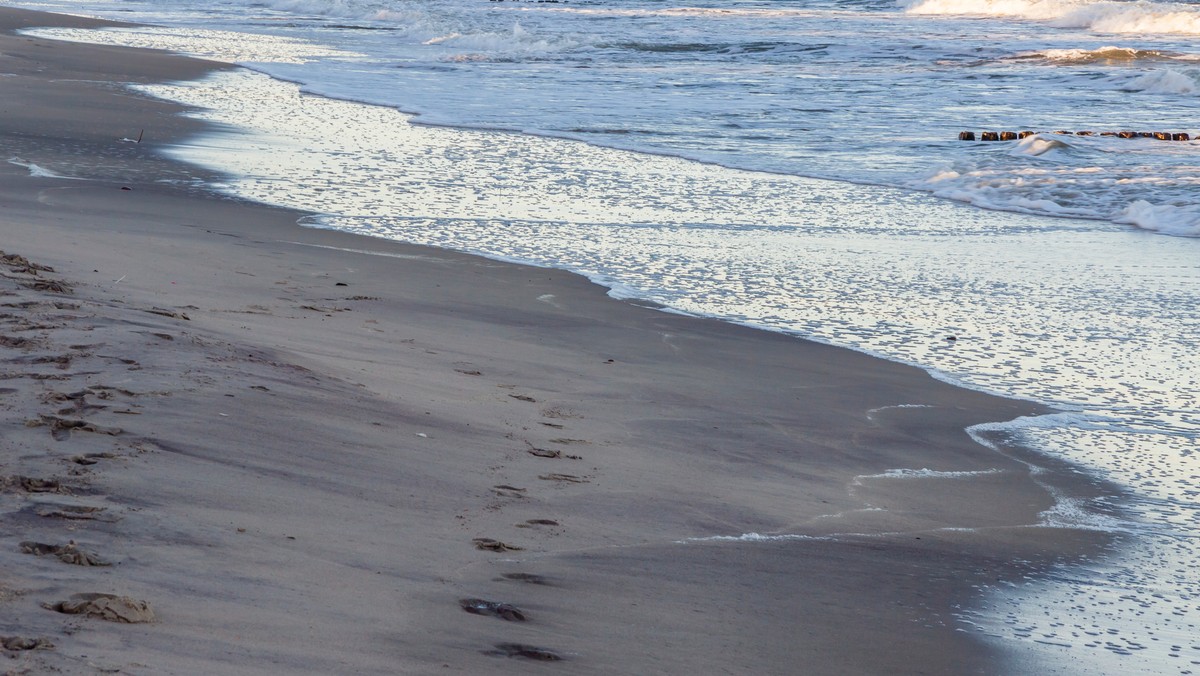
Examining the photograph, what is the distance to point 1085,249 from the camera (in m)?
7.97

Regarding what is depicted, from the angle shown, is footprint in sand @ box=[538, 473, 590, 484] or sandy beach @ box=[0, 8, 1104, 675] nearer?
sandy beach @ box=[0, 8, 1104, 675]

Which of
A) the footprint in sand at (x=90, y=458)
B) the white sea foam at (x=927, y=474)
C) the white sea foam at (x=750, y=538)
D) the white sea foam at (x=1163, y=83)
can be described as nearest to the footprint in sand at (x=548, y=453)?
the white sea foam at (x=750, y=538)

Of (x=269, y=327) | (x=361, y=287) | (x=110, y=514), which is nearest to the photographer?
(x=110, y=514)

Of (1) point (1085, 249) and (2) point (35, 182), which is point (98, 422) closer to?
(2) point (35, 182)

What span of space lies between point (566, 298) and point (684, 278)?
847mm

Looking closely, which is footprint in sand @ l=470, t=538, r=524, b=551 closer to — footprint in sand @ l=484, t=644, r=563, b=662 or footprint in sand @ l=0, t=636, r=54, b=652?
footprint in sand @ l=484, t=644, r=563, b=662

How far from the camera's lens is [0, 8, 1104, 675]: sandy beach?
2.26m

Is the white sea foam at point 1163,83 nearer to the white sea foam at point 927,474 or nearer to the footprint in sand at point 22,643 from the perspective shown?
the white sea foam at point 927,474

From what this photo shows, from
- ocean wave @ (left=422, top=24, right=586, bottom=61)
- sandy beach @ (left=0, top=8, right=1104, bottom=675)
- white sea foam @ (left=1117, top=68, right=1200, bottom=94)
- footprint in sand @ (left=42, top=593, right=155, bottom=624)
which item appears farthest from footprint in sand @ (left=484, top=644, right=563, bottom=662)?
ocean wave @ (left=422, top=24, right=586, bottom=61)

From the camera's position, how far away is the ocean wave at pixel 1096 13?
102 ft

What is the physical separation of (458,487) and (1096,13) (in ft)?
111

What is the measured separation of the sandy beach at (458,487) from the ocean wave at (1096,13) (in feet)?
95.9

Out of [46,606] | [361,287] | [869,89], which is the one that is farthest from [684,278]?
[869,89]

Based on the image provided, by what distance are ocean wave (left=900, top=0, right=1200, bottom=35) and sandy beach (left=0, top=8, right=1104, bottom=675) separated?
2922cm
